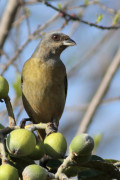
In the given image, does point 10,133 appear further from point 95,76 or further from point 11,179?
point 95,76

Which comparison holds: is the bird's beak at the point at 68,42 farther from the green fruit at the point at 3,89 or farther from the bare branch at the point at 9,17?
the green fruit at the point at 3,89

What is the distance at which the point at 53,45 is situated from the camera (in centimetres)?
510

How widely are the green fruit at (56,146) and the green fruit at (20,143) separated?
14cm

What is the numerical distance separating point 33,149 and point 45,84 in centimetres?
280

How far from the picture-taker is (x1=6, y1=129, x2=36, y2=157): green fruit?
1762mm

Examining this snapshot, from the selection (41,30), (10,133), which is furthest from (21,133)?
(41,30)

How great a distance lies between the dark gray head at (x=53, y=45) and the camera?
16.4 feet

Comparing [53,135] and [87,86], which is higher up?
[53,135]

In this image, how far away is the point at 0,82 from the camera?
7.68ft

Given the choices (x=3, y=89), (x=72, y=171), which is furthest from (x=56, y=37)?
(x=72, y=171)

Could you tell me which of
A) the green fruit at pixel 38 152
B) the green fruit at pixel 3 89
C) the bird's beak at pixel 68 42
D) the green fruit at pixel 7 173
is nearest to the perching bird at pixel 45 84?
the bird's beak at pixel 68 42

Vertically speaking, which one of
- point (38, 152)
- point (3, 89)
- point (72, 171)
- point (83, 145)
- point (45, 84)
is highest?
point (3, 89)

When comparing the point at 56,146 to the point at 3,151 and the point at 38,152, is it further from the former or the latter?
the point at 3,151

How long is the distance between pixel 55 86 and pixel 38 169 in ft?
10.2
